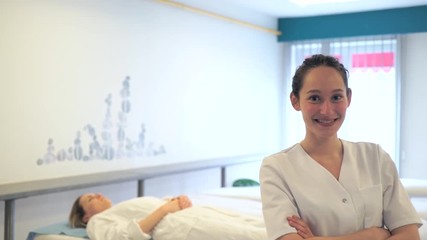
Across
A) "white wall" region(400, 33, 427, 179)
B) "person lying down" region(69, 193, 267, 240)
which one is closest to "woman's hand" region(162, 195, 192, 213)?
"person lying down" region(69, 193, 267, 240)

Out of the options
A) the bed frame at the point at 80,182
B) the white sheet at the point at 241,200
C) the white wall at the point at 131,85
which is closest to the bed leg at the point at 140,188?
the bed frame at the point at 80,182

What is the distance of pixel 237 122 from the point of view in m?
5.66

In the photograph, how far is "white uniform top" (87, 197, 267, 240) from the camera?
2.40 metres

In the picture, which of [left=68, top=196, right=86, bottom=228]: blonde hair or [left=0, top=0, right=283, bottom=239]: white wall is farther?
[left=0, top=0, right=283, bottom=239]: white wall

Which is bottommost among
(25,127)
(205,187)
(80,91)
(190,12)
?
(205,187)

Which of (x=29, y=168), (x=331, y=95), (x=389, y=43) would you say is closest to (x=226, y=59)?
(x=389, y=43)

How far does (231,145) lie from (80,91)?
2134 mm

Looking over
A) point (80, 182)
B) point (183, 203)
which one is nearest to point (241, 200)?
point (183, 203)

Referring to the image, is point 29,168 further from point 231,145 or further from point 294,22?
point 294,22

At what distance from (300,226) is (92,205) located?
6.61 feet

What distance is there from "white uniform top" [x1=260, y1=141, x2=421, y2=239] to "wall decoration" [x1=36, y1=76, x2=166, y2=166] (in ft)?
8.59

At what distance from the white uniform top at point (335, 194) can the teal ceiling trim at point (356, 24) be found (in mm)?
4560

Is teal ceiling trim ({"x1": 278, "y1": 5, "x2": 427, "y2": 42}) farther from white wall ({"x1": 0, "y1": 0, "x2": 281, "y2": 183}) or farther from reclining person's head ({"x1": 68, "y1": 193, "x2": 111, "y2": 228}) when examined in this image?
reclining person's head ({"x1": 68, "y1": 193, "x2": 111, "y2": 228})

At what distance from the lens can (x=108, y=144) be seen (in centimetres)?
408
